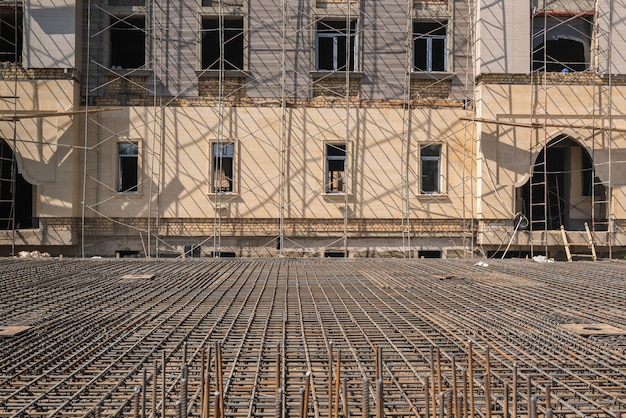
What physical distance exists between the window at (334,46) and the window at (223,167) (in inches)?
138

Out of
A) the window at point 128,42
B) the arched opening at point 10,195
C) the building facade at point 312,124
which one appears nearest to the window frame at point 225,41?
the building facade at point 312,124

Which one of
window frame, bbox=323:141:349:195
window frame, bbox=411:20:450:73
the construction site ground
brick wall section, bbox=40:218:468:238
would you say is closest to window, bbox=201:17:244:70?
window frame, bbox=323:141:349:195

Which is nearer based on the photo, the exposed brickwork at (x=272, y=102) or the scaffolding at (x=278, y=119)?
the scaffolding at (x=278, y=119)

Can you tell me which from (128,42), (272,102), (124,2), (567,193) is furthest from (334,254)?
(124,2)

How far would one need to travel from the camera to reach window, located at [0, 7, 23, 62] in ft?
59.5

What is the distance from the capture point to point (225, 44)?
1920 cm

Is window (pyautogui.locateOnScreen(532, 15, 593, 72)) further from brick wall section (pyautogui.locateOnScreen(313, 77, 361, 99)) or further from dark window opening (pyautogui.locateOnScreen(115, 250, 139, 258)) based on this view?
dark window opening (pyautogui.locateOnScreen(115, 250, 139, 258))

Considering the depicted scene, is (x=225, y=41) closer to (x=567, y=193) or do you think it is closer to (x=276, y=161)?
(x=276, y=161)

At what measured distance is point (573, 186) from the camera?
19.7 m

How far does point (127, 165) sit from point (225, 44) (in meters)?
4.59

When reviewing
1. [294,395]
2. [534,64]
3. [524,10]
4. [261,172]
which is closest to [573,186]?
[534,64]

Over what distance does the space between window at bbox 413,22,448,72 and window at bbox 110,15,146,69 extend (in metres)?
7.82

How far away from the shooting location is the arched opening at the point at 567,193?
19.3 meters

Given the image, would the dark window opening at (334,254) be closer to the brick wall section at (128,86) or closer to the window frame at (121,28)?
the brick wall section at (128,86)
